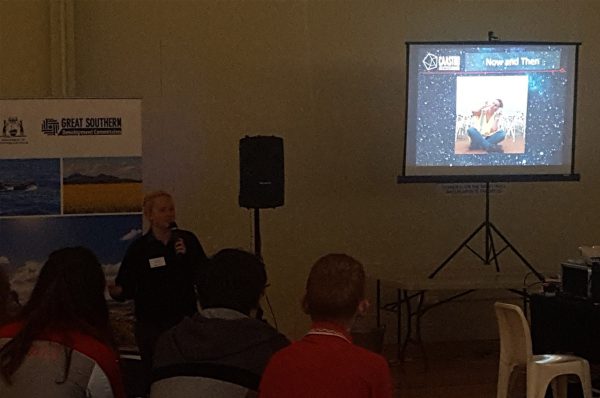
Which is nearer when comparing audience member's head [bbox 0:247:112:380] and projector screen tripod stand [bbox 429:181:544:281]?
audience member's head [bbox 0:247:112:380]

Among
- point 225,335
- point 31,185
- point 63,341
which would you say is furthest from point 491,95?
point 63,341

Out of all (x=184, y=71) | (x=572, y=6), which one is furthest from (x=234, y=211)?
(x=572, y=6)

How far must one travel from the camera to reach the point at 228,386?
2.26 meters

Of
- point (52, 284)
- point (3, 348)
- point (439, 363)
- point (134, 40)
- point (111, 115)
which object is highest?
point (134, 40)

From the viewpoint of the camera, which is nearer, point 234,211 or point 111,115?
point 111,115

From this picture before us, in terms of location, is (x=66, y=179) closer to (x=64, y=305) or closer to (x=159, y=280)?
(x=159, y=280)

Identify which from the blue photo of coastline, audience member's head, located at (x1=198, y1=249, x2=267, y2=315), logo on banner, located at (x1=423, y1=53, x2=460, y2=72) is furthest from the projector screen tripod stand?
audience member's head, located at (x1=198, y1=249, x2=267, y2=315)

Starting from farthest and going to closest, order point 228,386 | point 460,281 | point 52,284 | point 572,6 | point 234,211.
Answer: point 572,6
point 234,211
point 460,281
point 52,284
point 228,386

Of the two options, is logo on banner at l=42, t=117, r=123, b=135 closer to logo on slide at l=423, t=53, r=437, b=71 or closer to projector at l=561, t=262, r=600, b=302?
logo on slide at l=423, t=53, r=437, b=71

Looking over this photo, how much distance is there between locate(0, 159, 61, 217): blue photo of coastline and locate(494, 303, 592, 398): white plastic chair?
2.78 m

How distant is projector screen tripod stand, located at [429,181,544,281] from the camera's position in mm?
7004

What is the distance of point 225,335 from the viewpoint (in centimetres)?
231

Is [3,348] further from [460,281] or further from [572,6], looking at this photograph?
[572,6]

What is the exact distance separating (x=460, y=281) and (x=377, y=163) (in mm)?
1330
